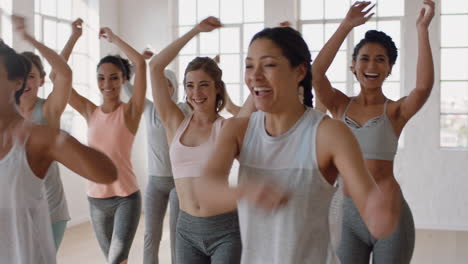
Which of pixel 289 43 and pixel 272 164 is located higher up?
pixel 289 43

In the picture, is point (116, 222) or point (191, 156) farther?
point (116, 222)

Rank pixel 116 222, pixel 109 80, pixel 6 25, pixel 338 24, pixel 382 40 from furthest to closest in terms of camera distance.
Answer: pixel 338 24
pixel 6 25
pixel 109 80
pixel 116 222
pixel 382 40

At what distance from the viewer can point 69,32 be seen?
6934 millimetres

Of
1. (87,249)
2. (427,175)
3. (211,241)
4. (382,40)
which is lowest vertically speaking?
(87,249)

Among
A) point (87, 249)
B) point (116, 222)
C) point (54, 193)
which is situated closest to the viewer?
point (54, 193)

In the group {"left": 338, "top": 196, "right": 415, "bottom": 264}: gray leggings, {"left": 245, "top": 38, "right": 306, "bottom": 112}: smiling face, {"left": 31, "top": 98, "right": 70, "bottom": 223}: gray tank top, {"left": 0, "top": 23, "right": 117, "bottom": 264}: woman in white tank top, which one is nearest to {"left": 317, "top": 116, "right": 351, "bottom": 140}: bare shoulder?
{"left": 245, "top": 38, "right": 306, "bottom": 112}: smiling face

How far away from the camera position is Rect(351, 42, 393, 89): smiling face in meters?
2.72

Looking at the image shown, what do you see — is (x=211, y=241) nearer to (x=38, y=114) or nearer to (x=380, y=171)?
(x=380, y=171)

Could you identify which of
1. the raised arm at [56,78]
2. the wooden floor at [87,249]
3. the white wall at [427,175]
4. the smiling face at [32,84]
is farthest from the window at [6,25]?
the raised arm at [56,78]

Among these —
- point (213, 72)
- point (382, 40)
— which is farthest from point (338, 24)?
point (382, 40)

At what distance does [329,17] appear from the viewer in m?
7.27

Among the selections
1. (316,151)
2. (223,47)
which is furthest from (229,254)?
(223,47)

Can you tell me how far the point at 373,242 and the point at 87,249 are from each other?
3634mm

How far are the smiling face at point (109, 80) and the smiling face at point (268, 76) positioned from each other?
7.14 feet
